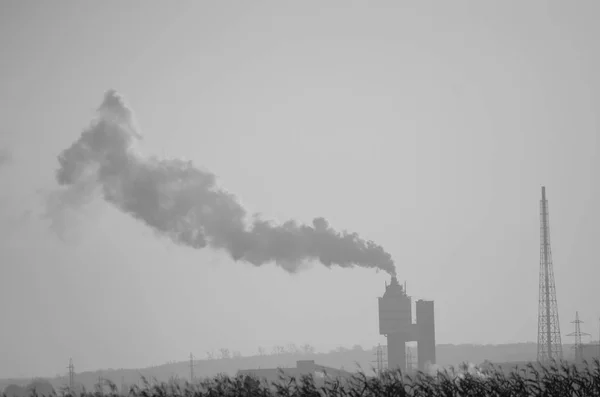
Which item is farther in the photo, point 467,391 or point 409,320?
point 409,320

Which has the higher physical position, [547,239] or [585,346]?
[547,239]

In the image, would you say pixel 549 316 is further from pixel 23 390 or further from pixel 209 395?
pixel 23 390

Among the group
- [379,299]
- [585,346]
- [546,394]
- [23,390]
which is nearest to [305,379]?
[546,394]

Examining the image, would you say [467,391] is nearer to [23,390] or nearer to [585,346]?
[585,346]

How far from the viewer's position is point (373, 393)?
89.3 meters

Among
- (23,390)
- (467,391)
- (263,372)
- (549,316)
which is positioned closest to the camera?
(467,391)

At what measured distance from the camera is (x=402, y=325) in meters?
160

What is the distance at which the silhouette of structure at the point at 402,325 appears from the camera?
15938 cm

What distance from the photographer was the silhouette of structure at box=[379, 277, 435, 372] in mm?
159375

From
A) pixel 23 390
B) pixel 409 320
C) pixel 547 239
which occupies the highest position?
pixel 547 239

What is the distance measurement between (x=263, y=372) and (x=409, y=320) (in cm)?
2676

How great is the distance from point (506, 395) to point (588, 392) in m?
6.53

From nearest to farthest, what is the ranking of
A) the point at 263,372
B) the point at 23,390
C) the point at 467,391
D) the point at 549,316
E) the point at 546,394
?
the point at 546,394 → the point at 467,391 → the point at 549,316 → the point at 263,372 → the point at 23,390

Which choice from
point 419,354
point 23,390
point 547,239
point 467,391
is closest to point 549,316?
point 547,239
